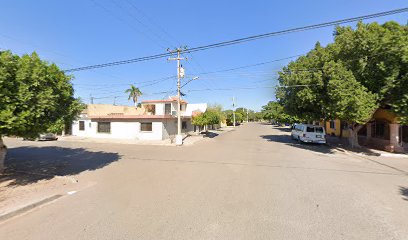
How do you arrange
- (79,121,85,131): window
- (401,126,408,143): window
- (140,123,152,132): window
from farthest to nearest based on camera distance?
1. (79,121,85,131): window
2. (140,123,152,132): window
3. (401,126,408,143): window

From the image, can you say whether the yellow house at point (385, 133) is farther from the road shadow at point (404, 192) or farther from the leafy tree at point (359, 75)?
the road shadow at point (404, 192)

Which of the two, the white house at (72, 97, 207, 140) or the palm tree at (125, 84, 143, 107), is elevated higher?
the palm tree at (125, 84, 143, 107)

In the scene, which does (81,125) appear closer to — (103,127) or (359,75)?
(103,127)

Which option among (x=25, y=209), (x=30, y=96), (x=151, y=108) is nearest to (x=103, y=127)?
(x=151, y=108)

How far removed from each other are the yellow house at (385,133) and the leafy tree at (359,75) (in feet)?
6.96

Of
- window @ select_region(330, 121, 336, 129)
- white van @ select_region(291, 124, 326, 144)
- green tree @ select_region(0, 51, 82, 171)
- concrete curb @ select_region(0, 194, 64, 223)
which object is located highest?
green tree @ select_region(0, 51, 82, 171)

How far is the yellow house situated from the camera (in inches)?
631

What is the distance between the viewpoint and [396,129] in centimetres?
1599

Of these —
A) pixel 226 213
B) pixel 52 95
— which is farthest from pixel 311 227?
pixel 52 95

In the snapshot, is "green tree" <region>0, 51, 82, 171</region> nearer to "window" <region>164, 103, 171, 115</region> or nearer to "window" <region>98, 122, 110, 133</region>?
"window" <region>98, 122, 110, 133</region>

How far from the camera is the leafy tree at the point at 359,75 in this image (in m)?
13.2

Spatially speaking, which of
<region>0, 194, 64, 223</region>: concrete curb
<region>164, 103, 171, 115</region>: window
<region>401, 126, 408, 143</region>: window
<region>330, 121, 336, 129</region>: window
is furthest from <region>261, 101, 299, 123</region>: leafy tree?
<region>0, 194, 64, 223</region>: concrete curb

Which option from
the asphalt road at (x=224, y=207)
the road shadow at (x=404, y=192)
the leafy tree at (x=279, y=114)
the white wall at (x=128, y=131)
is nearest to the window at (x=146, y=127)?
the white wall at (x=128, y=131)

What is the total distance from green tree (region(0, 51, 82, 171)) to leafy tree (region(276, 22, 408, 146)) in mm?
15140
